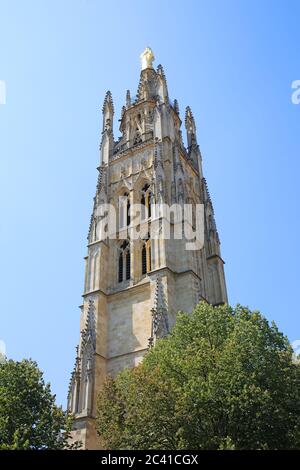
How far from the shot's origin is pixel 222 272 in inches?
1435

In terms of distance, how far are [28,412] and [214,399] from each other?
6.99 metres

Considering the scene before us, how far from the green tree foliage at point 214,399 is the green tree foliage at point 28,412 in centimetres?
177

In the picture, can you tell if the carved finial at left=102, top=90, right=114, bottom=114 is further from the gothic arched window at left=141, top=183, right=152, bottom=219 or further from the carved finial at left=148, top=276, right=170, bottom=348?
the carved finial at left=148, top=276, right=170, bottom=348

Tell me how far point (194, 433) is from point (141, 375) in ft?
9.51

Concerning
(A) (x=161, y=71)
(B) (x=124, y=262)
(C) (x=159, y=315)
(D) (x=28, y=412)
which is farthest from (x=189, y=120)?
(D) (x=28, y=412)

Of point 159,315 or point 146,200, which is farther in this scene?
point 146,200

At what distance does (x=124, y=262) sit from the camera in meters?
34.0

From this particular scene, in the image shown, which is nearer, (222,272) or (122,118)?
(222,272)

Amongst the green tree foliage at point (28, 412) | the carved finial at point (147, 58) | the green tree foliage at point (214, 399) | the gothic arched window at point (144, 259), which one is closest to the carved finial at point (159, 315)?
the gothic arched window at point (144, 259)

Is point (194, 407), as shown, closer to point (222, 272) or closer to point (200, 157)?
point (222, 272)

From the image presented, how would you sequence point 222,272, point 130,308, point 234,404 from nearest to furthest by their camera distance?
1. point 234,404
2. point 130,308
3. point 222,272

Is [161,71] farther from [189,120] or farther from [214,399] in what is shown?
[214,399]
